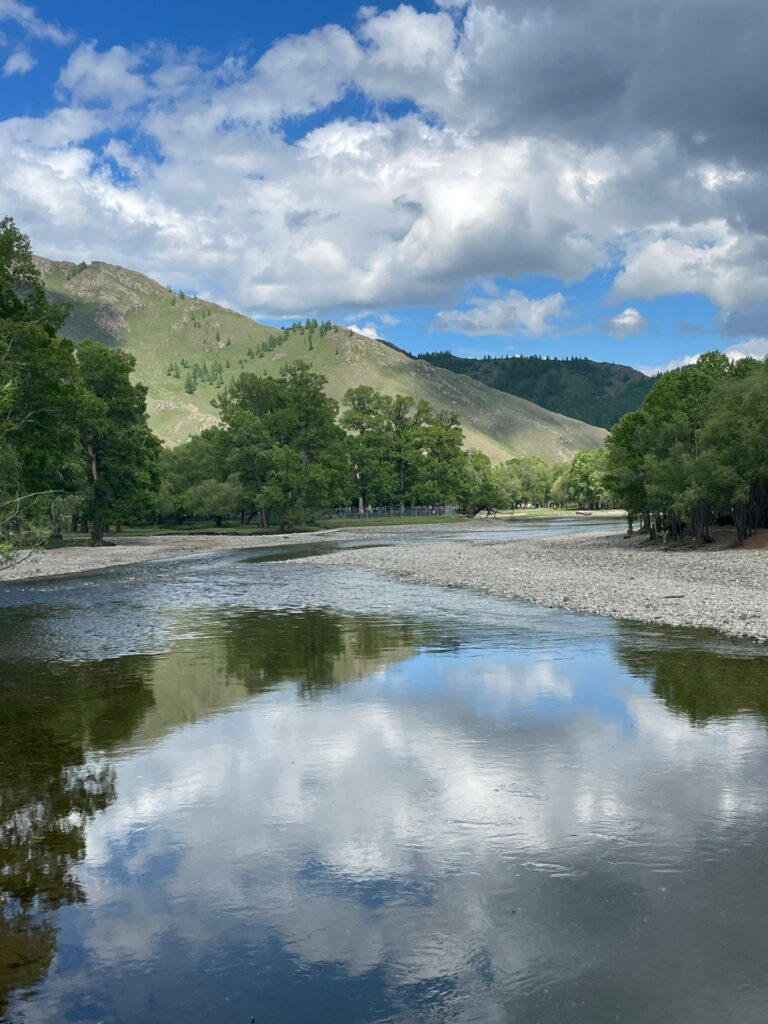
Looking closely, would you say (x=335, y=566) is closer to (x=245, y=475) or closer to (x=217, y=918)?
(x=217, y=918)

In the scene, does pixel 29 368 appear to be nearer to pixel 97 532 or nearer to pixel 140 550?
pixel 140 550

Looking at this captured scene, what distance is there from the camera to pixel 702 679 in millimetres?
Result: 19219

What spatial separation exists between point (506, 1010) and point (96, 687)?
50.2 ft

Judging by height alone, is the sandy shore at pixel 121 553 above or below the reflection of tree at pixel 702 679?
above

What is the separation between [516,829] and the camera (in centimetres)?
1058

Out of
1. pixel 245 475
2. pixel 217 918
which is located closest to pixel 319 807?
pixel 217 918

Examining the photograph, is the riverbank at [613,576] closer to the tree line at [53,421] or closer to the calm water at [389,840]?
the calm water at [389,840]

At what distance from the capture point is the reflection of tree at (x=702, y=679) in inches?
658

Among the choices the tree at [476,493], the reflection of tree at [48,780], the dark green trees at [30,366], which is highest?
the dark green trees at [30,366]

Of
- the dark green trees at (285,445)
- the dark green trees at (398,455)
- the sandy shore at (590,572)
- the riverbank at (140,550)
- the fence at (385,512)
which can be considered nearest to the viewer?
the sandy shore at (590,572)

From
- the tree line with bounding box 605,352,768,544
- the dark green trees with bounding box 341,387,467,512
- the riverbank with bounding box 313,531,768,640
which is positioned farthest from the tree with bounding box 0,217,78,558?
the dark green trees with bounding box 341,387,467,512

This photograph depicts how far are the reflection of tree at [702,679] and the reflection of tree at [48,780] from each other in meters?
11.6

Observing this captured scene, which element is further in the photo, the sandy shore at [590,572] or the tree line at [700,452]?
the tree line at [700,452]

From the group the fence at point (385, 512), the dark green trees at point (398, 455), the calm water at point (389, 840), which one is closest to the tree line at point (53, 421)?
the calm water at point (389, 840)
